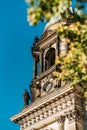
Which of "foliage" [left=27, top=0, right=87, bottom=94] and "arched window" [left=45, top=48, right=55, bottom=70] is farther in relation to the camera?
Answer: "arched window" [left=45, top=48, right=55, bottom=70]

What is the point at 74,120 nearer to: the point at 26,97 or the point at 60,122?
the point at 60,122

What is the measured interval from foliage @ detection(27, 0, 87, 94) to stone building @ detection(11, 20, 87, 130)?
12733 millimetres

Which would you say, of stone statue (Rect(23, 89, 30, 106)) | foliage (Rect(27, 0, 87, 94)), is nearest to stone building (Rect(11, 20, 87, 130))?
stone statue (Rect(23, 89, 30, 106))

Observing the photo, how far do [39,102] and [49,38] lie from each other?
6.02m

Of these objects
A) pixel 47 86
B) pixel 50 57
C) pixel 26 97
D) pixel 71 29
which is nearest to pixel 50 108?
pixel 47 86

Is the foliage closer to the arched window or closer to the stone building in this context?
the stone building

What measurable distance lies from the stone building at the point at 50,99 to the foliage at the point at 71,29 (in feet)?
41.8

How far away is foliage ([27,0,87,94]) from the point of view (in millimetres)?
11992

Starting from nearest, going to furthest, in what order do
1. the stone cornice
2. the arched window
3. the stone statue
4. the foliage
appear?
the foliage < the stone cornice < the stone statue < the arched window

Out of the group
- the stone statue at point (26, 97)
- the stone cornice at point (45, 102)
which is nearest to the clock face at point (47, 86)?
the stone cornice at point (45, 102)

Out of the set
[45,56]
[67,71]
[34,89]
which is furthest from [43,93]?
[67,71]

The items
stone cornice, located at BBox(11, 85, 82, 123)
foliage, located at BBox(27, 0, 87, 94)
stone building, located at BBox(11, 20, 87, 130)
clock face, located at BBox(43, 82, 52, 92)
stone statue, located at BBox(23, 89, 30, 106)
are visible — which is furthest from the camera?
stone statue, located at BBox(23, 89, 30, 106)

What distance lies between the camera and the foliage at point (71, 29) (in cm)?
1199

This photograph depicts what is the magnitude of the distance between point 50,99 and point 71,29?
630 inches
